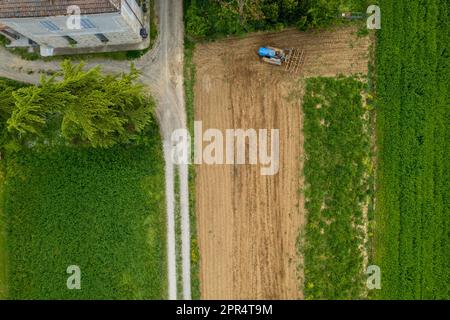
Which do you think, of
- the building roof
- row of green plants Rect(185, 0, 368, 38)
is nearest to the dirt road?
row of green plants Rect(185, 0, 368, 38)

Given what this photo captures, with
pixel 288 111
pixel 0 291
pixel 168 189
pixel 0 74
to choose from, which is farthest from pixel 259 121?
pixel 0 291

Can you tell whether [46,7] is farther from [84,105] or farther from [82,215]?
[82,215]


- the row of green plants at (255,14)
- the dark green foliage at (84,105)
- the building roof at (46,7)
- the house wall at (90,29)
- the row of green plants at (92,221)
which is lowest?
the row of green plants at (92,221)

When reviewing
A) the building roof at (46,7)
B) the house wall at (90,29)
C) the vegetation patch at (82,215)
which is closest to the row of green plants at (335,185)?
the vegetation patch at (82,215)

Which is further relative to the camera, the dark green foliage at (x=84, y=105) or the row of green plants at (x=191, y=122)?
the row of green plants at (x=191, y=122)

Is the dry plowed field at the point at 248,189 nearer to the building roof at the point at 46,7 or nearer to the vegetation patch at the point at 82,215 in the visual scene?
the vegetation patch at the point at 82,215

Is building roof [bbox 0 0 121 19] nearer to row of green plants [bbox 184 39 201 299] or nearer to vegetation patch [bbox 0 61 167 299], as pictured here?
vegetation patch [bbox 0 61 167 299]

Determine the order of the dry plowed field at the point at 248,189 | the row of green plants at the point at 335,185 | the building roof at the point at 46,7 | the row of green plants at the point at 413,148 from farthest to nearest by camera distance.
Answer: the dry plowed field at the point at 248,189 < the row of green plants at the point at 335,185 < the row of green plants at the point at 413,148 < the building roof at the point at 46,7

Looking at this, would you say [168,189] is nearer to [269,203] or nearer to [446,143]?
[269,203]
